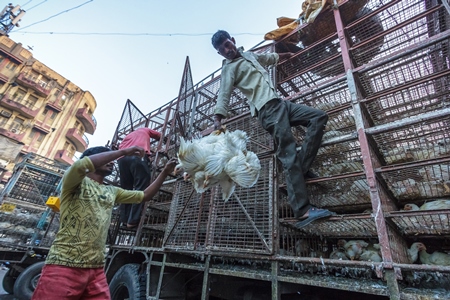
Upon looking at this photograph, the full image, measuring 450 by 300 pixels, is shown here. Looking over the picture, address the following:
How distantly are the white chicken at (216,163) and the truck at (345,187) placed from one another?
3.63ft

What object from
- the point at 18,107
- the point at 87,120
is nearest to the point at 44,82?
the point at 18,107

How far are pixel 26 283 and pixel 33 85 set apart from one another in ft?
86.9

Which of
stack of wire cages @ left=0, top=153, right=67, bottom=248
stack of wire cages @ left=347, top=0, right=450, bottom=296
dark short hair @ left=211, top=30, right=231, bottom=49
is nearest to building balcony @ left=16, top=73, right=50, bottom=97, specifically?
stack of wire cages @ left=0, top=153, right=67, bottom=248

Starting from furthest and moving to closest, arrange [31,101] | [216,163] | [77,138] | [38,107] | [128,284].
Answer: [77,138] → [38,107] → [31,101] → [128,284] → [216,163]

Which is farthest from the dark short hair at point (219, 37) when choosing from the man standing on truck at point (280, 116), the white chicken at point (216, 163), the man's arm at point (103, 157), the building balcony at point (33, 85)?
the building balcony at point (33, 85)

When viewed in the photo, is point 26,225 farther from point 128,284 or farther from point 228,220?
point 228,220

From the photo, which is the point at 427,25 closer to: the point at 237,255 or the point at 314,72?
the point at 314,72

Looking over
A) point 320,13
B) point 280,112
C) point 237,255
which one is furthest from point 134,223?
point 320,13

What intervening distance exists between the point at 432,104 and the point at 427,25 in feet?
3.36

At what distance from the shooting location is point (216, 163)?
1832mm

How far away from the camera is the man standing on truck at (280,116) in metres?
2.40

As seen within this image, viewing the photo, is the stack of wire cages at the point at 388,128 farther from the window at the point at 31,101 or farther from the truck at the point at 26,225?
the window at the point at 31,101

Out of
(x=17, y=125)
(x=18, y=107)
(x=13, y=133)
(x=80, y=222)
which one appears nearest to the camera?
(x=80, y=222)

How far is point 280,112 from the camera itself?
8.96 feet
